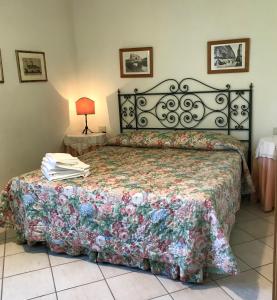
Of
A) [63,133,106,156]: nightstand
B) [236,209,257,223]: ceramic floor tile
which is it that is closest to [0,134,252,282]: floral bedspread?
[236,209,257,223]: ceramic floor tile

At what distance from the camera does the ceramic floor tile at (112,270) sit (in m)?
2.30

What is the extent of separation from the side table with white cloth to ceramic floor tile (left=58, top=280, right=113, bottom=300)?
1862 millimetres

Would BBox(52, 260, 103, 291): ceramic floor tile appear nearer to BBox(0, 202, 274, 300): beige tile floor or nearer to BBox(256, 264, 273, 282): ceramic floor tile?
BBox(0, 202, 274, 300): beige tile floor

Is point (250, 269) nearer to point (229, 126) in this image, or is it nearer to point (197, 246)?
point (197, 246)

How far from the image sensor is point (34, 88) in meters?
3.68

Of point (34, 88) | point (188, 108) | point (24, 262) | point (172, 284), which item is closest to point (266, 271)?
point (172, 284)

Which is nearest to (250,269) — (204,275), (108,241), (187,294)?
(204,275)

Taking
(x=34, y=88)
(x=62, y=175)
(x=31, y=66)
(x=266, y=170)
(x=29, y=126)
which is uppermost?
(x=31, y=66)

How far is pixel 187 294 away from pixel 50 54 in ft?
10.2

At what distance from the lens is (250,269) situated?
229 centimetres

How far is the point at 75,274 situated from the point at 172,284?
2.30 feet

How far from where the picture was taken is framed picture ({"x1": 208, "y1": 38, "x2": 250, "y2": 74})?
→ 3.47 meters

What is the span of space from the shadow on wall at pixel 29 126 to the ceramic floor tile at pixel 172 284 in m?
2.02

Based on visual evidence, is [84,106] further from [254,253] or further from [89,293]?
[254,253]
